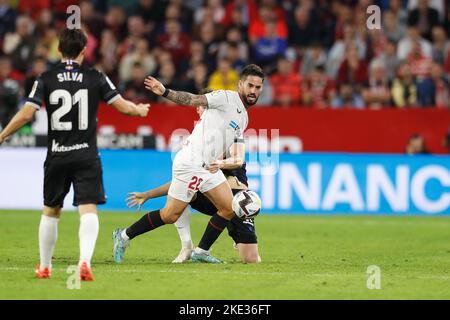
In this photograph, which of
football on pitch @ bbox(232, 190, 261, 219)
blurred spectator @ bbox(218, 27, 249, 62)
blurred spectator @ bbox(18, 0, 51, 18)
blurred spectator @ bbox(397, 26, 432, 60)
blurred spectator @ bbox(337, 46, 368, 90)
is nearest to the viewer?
football on pitch @ bbox(232, 190, 261, 219)

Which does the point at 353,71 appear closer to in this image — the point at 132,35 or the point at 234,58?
the point at 234,58

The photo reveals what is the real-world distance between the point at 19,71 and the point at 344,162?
743 cm

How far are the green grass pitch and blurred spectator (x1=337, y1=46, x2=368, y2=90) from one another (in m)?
4.28

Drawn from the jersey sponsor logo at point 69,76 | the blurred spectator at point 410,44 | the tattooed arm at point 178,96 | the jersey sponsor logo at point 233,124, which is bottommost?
the jersey sponsor logo at point 233,124

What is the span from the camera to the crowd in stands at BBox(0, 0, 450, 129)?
21.4 metres

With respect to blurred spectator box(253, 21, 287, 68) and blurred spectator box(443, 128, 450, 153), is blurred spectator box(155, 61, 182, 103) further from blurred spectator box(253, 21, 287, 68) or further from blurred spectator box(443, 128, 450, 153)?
blurred spectator box(443, 128, 450, 153)

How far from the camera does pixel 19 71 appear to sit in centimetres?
2223

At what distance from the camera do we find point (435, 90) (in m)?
21.3

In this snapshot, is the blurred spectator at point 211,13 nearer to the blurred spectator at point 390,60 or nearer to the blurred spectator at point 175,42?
the blurred spectator at point 175,42

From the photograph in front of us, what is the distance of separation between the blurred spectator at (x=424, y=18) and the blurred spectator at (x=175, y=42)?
488cm

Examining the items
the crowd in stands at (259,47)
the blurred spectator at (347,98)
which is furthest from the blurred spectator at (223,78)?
the blurred spectator at (347,98)

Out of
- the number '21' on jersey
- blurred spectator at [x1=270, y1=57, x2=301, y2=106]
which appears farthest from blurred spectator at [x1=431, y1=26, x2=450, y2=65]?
the number '21' on jersey

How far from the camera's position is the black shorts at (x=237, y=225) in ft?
39.1
